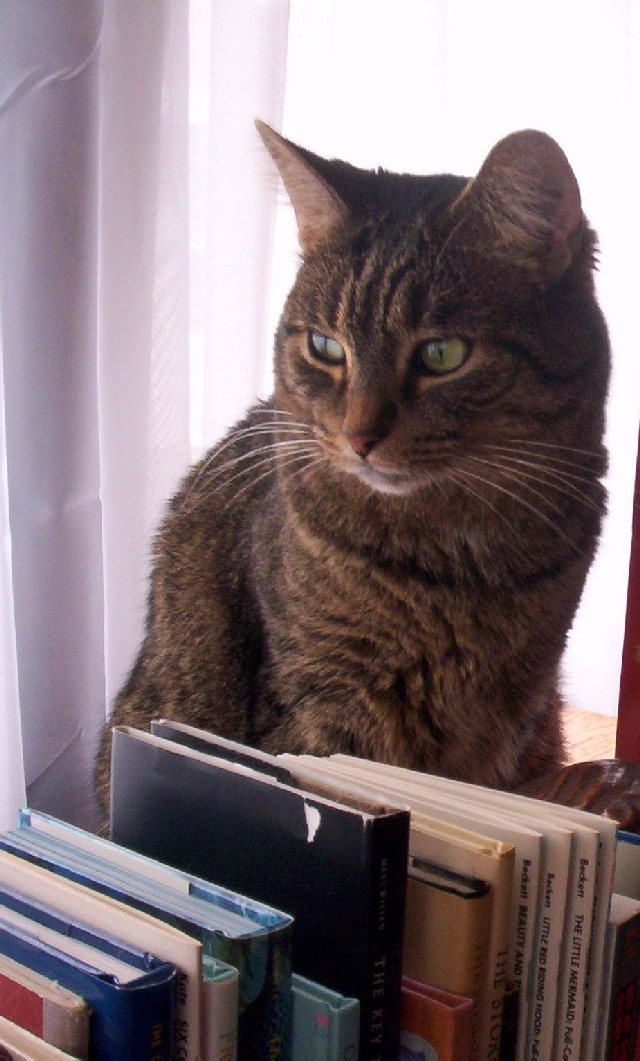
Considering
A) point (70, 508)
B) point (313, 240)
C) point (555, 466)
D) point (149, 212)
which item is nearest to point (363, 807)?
point (555, 466)

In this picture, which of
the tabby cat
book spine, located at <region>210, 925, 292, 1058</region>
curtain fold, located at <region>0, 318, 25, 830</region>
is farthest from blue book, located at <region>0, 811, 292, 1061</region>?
curtain fold, located at <region>0, 318, 25, 830</region>

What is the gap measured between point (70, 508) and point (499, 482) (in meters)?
0.58

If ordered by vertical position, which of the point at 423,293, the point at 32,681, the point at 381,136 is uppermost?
the point at 381,136

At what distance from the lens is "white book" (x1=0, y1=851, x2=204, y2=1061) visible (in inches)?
23.3

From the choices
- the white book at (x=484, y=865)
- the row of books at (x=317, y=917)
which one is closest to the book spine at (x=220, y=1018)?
the row of books at (x=317, y=917)

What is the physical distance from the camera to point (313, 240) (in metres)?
1.05

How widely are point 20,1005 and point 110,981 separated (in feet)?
0.21

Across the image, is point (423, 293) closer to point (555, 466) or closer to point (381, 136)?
point (555, 466)

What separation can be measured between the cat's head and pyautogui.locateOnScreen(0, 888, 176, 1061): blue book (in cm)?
47

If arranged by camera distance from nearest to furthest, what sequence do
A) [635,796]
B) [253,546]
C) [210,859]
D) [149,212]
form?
[210,859], [635,796], [253,546], [149,212]

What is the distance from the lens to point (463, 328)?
916 millimetres

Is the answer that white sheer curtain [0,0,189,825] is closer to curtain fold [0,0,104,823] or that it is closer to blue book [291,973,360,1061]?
curtain fold [0,0,104,823]

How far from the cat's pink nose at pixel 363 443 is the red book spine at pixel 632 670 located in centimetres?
41

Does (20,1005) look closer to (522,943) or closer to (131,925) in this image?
(131,925)
